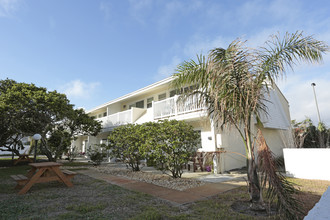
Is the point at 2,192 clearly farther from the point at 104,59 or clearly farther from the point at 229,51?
the point at 104,59

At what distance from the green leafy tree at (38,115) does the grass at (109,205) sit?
626 centimetres

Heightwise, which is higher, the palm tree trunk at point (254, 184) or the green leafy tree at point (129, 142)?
the green leafy tree at point (129, 142)

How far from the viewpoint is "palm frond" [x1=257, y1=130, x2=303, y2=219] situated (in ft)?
9.09

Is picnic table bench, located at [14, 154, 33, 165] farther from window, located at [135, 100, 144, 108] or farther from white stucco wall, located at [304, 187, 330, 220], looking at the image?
white stucco wall, located at [304, 187, 330, 220]

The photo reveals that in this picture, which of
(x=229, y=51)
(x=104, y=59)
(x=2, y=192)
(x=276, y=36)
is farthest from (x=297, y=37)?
(x=104, y=59)

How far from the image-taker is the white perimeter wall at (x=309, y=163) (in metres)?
7.04

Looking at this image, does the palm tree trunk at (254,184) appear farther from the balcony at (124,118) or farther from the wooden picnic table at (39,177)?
the balcony at (124,118)

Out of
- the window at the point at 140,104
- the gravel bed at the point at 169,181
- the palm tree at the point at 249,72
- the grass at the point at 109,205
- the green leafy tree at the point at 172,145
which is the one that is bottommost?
the gravel bed at the point at 169,181

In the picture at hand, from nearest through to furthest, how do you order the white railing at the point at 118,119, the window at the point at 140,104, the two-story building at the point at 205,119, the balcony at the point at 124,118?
the two-story building at the point at 205,119 → the balcony at the point at 124,118 → the white railing at the point at 118,119 → the window at the point at 140,104

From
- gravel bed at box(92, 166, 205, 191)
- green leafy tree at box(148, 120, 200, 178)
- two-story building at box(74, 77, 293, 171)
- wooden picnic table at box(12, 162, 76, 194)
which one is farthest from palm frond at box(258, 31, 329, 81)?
wooden picnic table at box(12, 162, 76, 194)

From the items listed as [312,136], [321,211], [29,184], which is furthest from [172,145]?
[312,136]

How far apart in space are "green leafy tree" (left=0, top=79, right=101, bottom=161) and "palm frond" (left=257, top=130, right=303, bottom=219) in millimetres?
11467

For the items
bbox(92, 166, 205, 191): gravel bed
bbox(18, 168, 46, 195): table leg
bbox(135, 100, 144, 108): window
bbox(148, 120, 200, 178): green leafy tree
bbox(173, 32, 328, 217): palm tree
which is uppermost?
bbox(135, 100, 144, 108): window

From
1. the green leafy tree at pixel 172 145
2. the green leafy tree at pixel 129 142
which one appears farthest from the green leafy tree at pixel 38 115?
the green leafy tree at pixel 172 145
